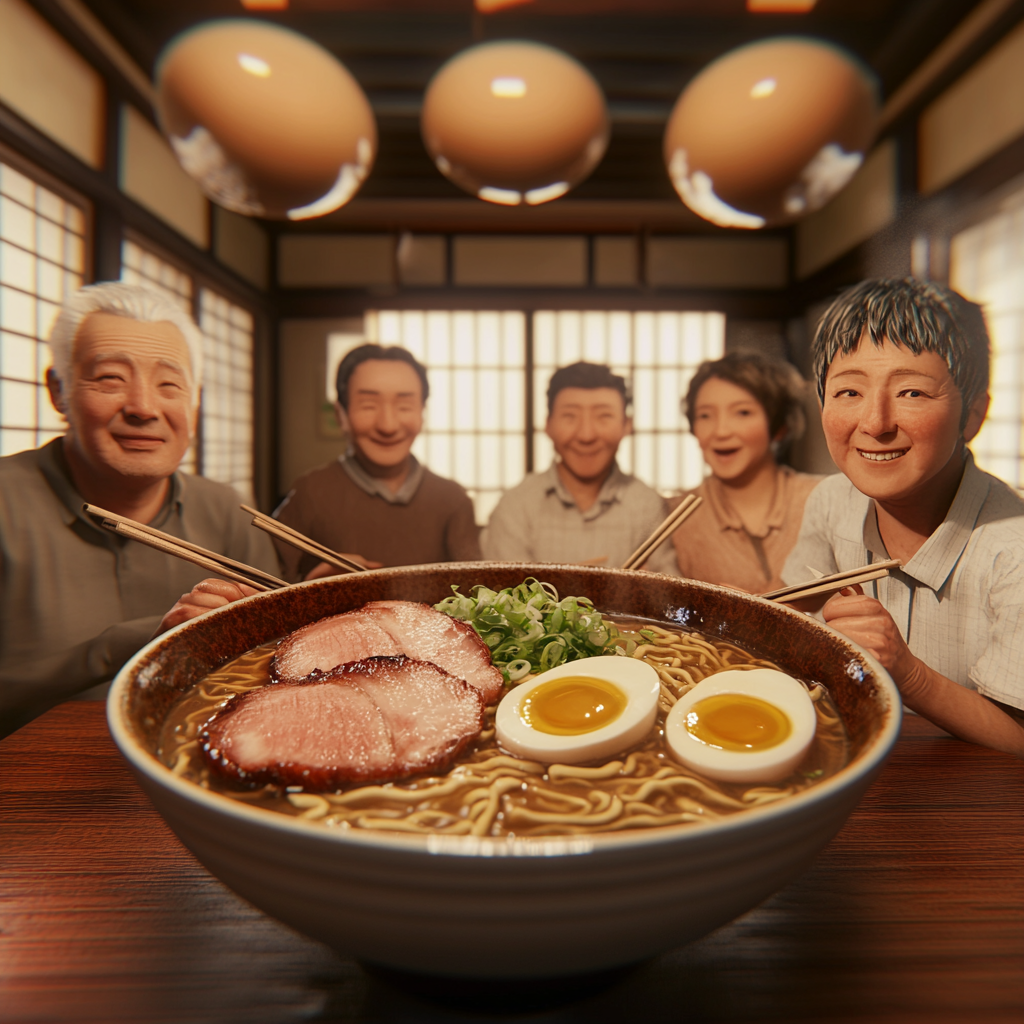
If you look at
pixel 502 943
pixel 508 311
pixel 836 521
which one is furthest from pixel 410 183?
pixel 502 943

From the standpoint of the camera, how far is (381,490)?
1977 millimetres

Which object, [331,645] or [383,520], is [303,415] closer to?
[383,520]

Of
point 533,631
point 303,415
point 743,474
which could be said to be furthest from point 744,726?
point 303,415

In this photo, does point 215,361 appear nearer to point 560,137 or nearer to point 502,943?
point 560,137

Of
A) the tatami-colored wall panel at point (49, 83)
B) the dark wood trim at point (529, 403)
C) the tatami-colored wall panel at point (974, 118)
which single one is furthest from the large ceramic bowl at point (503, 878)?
the dark wood trim at point (529, 403)

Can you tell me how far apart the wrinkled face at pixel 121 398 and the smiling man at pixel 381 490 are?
635 millimetres

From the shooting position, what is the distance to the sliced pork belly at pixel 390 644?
798 mm

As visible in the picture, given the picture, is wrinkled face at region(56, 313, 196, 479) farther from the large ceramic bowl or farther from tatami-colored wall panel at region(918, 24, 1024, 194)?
tatami-colored wall panel at region(918, 24, 1024, 194)

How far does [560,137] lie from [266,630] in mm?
1030

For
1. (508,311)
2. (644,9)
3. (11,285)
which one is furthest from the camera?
(508,311)

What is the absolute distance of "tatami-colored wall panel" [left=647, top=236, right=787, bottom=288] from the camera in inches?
170

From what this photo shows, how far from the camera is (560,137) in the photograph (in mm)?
1109

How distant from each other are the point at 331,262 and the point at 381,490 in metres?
3.20

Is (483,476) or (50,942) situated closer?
(50,942)
